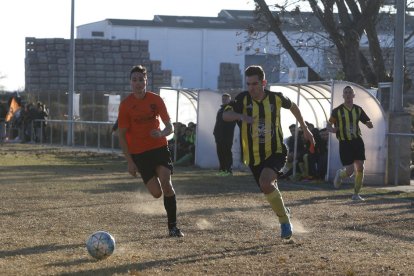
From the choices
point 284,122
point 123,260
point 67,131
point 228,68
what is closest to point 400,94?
point 284,122

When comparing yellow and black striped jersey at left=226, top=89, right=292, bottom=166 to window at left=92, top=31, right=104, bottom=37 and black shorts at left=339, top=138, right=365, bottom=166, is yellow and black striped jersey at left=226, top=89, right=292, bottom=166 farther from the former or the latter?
window at left=92, top=31, right=104, bottom=37

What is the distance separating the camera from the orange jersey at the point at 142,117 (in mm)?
12039

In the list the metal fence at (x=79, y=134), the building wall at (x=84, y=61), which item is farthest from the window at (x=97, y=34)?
the metal fence at (x=79, y=134)

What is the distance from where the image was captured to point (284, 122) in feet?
90.4

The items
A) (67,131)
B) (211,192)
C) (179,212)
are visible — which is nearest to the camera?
(179,212)

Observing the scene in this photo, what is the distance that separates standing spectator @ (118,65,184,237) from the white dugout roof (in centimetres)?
1102

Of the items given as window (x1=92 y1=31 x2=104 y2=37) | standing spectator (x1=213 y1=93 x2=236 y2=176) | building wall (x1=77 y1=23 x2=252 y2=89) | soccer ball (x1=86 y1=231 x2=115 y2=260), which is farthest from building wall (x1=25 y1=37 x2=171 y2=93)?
soccer ball (x1=86 y1=231 x2=115 y2=260)

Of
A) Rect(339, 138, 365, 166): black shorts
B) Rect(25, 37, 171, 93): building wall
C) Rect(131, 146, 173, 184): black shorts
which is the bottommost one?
Rect(339, 138, 365, 166): black shorts

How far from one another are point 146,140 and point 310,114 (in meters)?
15.5

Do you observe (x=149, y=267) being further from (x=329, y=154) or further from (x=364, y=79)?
(x=364, y=79)

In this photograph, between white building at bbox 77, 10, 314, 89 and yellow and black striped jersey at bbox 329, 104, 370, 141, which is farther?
white building at bbox 77, 10, 314, 89

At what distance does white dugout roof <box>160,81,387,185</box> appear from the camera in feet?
75.2

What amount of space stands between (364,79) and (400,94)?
28.4 ft

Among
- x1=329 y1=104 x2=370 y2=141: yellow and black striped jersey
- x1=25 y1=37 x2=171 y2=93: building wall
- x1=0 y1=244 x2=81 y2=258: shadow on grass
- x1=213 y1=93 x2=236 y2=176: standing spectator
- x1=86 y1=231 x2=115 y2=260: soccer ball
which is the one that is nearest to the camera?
x1=86 y1=231 x2=115 y2=260: soccer ball
